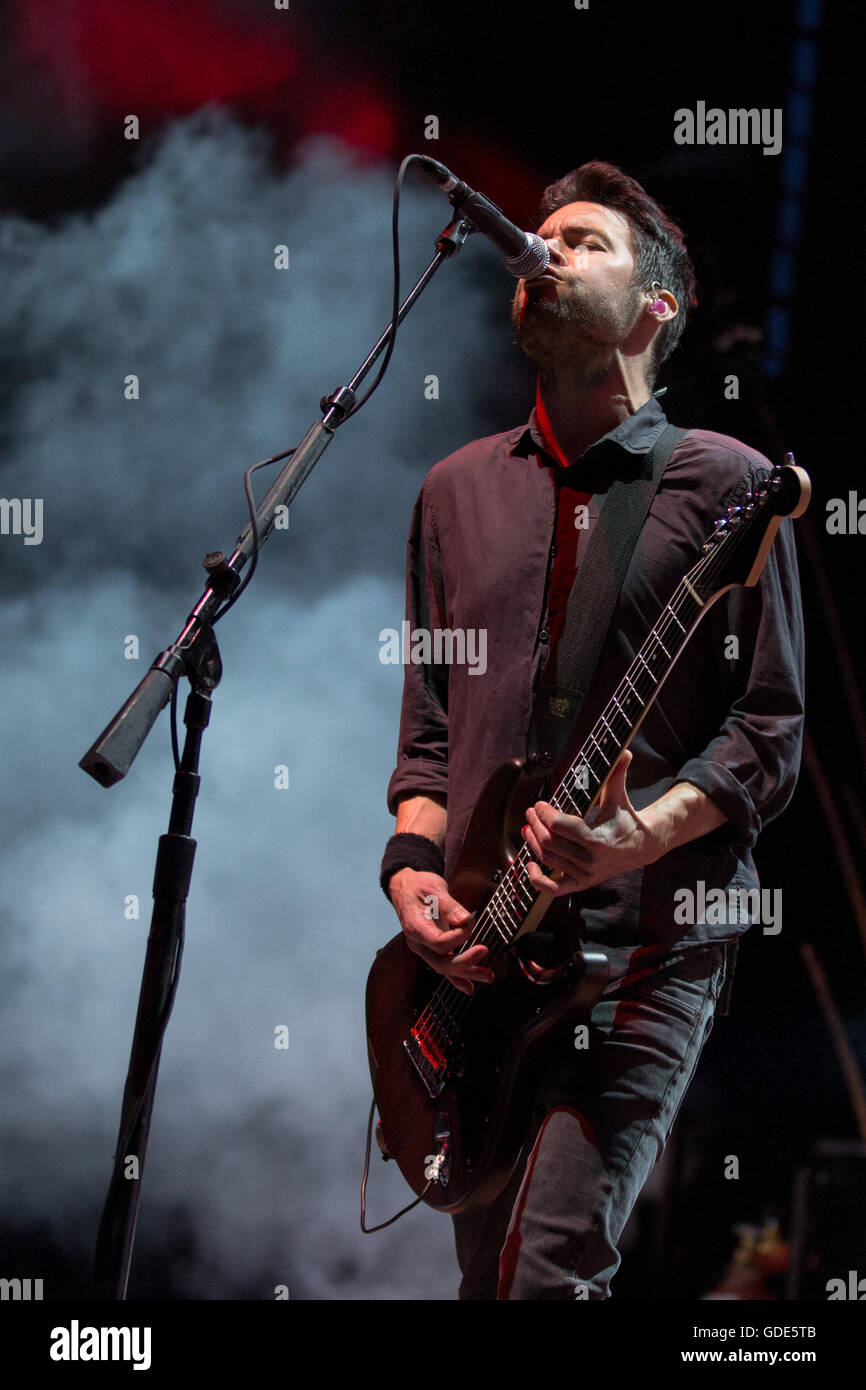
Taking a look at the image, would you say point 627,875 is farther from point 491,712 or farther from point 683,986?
point 491,712

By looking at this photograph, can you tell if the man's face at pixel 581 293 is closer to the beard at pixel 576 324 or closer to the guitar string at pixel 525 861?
the beard at pixel 576 324

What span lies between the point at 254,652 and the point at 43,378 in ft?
3.28

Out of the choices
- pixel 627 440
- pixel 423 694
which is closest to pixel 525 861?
pixel 423 694

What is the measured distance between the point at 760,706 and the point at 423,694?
2.31ft

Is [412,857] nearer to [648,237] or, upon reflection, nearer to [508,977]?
[508,977]

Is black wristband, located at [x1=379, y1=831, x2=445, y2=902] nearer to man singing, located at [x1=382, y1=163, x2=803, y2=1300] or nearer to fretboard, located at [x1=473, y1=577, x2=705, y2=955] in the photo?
man singing, located at [x1=382, y1=163, x2=803, y2=1300]

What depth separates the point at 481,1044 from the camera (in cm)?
188

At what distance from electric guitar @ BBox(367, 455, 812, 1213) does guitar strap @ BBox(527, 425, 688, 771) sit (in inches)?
2.3

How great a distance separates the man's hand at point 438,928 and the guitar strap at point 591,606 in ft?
0.91

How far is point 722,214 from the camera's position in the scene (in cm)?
323

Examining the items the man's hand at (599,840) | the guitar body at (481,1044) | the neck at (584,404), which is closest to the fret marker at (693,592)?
the man's hand at (599,840)

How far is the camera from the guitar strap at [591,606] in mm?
1899
